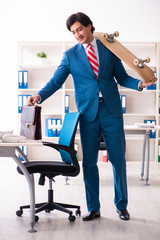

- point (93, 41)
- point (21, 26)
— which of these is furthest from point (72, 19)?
point (21, 26)

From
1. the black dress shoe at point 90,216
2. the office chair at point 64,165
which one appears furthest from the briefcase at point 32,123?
the black dress shoe at point 90,216

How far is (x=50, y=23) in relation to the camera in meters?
5.94

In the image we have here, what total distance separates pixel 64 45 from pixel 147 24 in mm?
1462

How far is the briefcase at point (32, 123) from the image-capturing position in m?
2.42

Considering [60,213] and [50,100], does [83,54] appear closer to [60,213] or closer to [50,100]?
[60,213]

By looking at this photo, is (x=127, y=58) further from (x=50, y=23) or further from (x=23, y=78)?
(x=50, y=23)

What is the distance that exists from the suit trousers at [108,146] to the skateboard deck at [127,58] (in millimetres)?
355

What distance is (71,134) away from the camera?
2.58 meters

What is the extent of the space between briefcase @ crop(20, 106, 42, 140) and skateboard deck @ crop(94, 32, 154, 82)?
0.68 m

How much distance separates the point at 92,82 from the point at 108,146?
19.7 inches

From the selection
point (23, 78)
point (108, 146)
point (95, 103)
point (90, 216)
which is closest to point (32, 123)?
point (95, 103)

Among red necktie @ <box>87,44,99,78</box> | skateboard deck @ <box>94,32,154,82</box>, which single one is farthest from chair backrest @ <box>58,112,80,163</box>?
skateboard deck @ <box>94,32,154,82</box>

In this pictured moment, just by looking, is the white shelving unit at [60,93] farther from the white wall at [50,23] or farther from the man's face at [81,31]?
the man's face at [81,31]

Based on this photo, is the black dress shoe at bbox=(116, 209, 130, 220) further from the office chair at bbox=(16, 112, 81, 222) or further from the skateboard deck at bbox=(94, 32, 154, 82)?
the skateboard deck at bbox=(94, 32, 154, 82)
